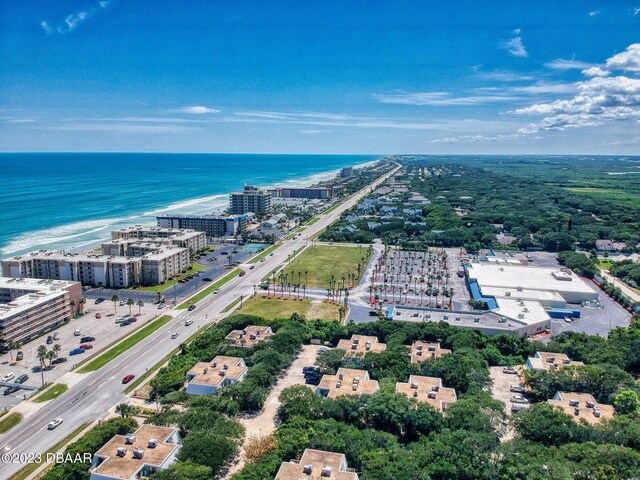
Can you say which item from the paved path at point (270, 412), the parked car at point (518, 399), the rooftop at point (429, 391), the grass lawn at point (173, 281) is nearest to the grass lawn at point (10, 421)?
the paved path at point (270, 412)

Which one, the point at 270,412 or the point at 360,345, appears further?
the point at 360,345

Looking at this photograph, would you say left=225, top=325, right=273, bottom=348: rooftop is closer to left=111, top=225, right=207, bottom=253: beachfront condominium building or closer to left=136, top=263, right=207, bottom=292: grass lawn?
left=136, top=263, right=207, bottom=292: grass lawn

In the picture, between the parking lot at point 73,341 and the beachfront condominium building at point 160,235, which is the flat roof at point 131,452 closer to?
the parking lot at point 73,341

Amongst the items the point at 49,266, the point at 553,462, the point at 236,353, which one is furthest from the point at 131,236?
the point at 553,462

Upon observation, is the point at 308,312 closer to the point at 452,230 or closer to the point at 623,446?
the point at 623,446

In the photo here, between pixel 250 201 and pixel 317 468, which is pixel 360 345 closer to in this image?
pixel 317 468

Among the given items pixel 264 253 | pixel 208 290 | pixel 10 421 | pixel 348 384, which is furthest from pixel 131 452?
pixel 264 253
